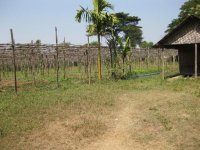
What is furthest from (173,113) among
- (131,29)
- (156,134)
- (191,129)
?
(131,29)

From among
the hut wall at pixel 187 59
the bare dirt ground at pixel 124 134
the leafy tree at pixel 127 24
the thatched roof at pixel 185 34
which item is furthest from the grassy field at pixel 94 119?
the leafy tree at pixel 127 24

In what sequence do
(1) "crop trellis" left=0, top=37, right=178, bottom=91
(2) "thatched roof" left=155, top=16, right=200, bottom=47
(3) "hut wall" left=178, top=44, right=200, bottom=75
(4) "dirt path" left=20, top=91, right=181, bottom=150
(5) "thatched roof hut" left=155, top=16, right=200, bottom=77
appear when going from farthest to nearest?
(3) "hut wall" left=178, top=44, right=200, bottom=75 → (2) "thatched roof" left=155, top=16, right=200, bottom=47 → (5) "thatched roof hut" left=155, top=16, right=200, bottom=77 → (1) "crop trellis" left=0, top=37, right=178, bottom=91 → (4) "dirt path" left=20, top=91, right=181, bottom=150

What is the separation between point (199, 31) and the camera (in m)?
15.8

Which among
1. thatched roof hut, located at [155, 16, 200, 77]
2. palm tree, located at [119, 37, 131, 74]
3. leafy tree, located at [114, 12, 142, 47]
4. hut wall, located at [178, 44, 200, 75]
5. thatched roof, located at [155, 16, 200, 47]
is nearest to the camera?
thatched roof hut, located at [155, 16, 200, 77]

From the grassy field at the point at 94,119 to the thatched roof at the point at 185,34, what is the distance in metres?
5.70

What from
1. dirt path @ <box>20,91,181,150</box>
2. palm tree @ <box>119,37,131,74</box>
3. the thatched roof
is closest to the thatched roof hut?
the thatched roof

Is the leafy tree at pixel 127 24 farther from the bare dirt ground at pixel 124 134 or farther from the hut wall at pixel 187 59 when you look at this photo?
the bare dirt ground at pixel 124 134

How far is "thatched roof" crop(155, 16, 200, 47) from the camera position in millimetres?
15969

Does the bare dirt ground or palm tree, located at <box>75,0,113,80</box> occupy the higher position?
palm tree, located at <box>75,0,113,80</box>

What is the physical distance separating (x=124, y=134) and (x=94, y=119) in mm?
1383

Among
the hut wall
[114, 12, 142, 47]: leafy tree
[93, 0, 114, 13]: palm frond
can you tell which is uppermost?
[114, 12, 142, 47]: leafy tree

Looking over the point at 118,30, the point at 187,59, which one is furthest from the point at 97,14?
the point at 118,30

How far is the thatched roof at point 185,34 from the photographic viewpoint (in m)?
16.0

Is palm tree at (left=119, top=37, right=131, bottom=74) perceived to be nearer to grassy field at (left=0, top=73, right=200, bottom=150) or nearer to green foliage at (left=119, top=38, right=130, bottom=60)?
green foliage at (left=119, top=38, right=130, bottom=60)
